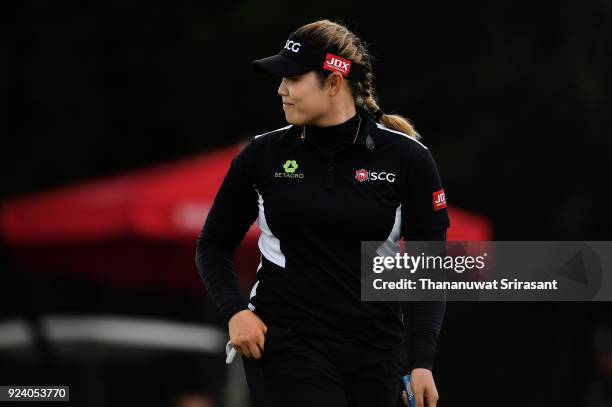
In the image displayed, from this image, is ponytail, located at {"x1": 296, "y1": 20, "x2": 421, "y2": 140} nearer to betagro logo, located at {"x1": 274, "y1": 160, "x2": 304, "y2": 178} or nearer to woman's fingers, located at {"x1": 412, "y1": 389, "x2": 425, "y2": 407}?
betagro logo, located at {"x1": 274, "y1": 160, "x2": 304, "y2": 178}

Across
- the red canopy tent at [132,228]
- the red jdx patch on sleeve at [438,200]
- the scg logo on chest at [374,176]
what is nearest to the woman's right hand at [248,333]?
the scg logo on chest at [374,176]

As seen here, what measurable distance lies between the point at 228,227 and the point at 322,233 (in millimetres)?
381

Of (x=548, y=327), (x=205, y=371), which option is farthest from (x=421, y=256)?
(x=548, y=327)

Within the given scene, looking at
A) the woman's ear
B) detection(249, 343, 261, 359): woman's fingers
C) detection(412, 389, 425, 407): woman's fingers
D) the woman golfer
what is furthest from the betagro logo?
detection(412, 389, 425, 407): woman's fingers

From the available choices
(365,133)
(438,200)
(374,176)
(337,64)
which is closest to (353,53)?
(337,64)

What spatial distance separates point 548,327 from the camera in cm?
1463

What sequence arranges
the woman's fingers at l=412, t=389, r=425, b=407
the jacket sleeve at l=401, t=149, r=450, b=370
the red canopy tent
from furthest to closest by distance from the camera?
the red canopy tent → the jacket sleeve at l=401, t=149, r=450, b=370 → the woman's fingers at l=412, t=389, r=425, b=407

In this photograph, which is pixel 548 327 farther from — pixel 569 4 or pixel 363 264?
pixel 363 264

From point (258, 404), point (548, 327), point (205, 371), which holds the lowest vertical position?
point (258, 404)

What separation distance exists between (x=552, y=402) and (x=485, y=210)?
2186 millimetres

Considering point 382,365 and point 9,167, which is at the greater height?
point 9,167

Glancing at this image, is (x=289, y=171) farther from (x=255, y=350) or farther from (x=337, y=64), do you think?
(x=255, y=350)

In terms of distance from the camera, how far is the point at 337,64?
14.2 ft

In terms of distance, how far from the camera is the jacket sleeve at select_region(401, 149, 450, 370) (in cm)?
423
